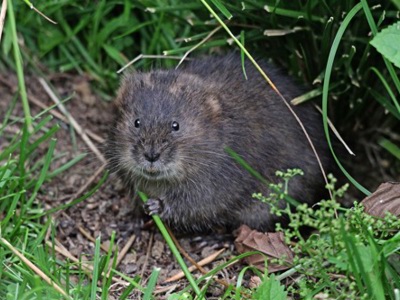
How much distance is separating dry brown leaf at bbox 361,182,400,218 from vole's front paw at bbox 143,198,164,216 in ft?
4.91

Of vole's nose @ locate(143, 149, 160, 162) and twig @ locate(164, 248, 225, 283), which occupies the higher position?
vole's nose @ locate(143, 149, 160, 162)

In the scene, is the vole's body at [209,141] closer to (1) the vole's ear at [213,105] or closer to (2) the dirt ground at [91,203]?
(1) the vole's ear at [213,105]

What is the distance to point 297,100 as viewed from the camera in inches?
223

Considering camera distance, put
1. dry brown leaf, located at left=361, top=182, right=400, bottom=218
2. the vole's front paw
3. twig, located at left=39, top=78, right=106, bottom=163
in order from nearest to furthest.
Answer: dry brown leaf, located at left=361, top=182, right=400, bottom=218 < the vole's front paw < twig, located at left=39, top=78, right=106, bottom=163

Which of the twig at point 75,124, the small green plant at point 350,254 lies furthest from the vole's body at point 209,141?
the small green plant at point 350,254

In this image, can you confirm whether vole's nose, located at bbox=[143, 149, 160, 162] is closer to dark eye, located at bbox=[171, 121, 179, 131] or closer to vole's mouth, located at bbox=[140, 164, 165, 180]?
vole's mouth, located at bbox=[140, 164, 165, 180]

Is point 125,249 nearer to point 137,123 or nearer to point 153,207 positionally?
point 153,207

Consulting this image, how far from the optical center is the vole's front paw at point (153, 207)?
211 inches

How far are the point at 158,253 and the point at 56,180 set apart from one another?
3.80 ft

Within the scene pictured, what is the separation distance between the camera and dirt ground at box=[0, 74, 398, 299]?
214 inches

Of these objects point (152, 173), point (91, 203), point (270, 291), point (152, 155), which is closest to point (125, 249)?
point (91, 203)

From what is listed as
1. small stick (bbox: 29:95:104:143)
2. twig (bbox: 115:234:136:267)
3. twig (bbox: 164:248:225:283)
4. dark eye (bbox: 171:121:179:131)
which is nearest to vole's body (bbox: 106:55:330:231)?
dark eye (bbox: 171:121:179:131)

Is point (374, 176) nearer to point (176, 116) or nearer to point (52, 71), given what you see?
point (176, 116)

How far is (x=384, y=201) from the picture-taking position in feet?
15.6
